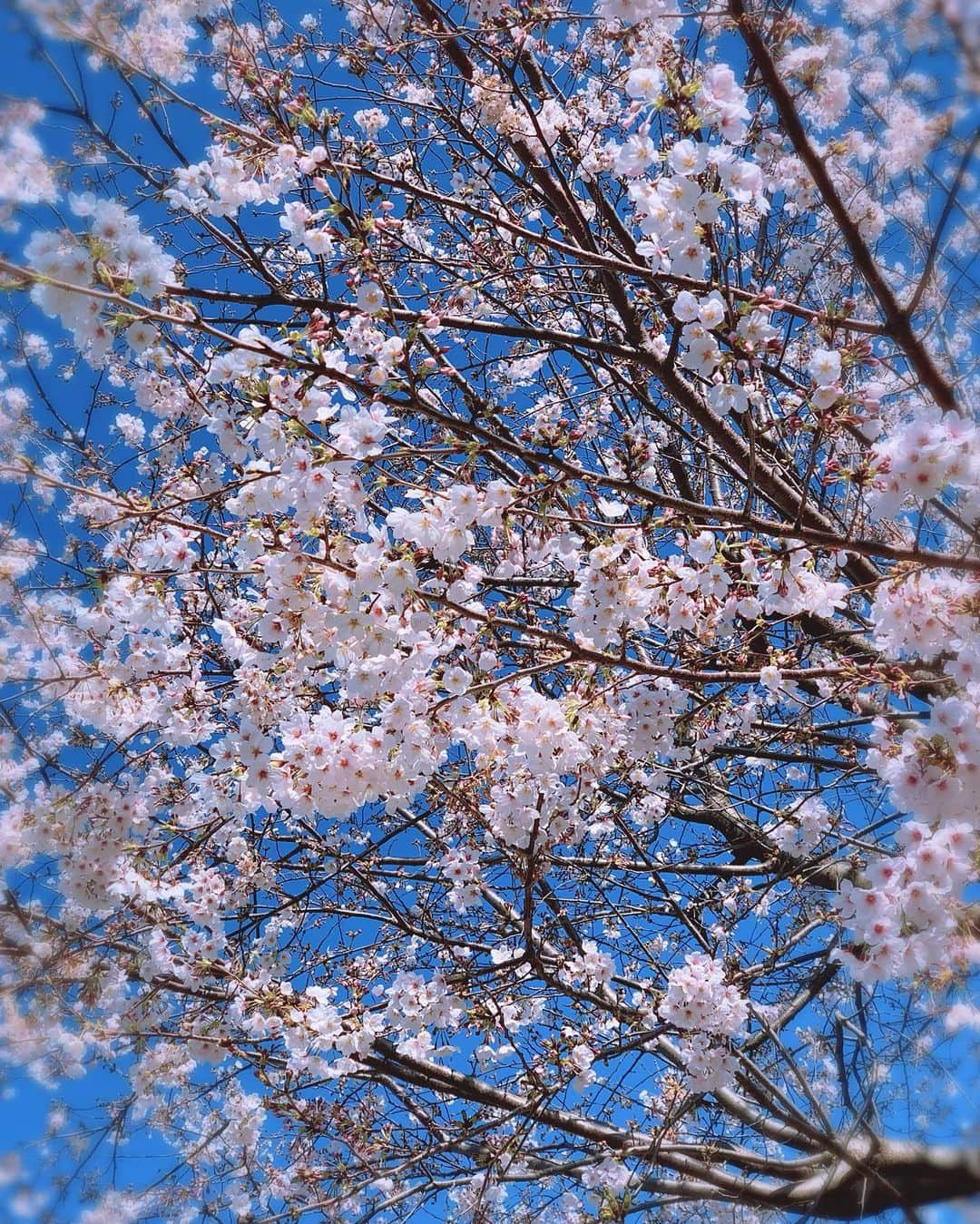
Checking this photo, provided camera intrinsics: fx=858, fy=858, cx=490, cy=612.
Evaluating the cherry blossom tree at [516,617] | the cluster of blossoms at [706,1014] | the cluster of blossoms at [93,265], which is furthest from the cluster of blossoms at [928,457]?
the cluster of blossoms at [706,1014]

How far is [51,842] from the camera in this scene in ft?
11.5

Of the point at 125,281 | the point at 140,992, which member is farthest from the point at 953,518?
the point at 140,992

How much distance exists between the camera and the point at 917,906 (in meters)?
2.42

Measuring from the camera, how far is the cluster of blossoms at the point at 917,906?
2361mm

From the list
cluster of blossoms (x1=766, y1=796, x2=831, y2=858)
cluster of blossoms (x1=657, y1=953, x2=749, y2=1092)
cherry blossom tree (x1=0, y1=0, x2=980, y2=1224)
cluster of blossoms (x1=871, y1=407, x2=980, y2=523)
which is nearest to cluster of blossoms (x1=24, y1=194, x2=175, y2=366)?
cherry blossom tree (x1=0, y1=0, x2=980, y2=1224)

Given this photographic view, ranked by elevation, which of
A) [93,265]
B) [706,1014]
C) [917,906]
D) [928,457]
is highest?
[93,265]

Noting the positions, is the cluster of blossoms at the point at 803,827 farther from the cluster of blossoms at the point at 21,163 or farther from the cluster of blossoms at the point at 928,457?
the cluster of blossoms at the point at 21,163

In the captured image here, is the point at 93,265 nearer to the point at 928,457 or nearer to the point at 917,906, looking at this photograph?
the point at 928,457

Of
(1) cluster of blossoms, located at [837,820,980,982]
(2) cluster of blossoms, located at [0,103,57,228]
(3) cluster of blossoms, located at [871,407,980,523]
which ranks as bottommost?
(1) cluster of blossoms, located at [837,820,980,982]

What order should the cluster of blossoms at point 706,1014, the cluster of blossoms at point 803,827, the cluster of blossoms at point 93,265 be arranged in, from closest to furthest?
the cluster of blossoms at point 93,265 → the cluster of blossoms at point 706,1014 → the cluster of blossoms at point 803,827

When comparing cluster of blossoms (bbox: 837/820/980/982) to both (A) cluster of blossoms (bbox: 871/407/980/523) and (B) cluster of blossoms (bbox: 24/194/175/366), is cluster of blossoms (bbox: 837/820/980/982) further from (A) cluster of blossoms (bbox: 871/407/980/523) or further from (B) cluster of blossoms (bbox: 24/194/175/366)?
(B) cluster of blossoms (bbox: 24/194/175/366)

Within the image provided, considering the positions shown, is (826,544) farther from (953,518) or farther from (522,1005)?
(522,1005)

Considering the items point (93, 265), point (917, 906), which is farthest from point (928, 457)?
point (93, 265)

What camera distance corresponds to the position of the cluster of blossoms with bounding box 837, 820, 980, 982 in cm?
236
